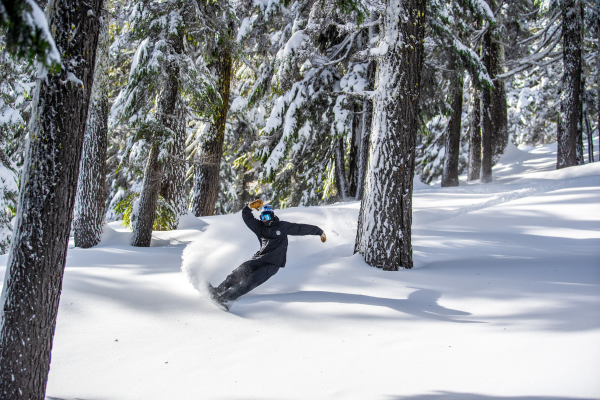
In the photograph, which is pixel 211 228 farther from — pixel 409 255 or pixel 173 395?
pixel 173 395

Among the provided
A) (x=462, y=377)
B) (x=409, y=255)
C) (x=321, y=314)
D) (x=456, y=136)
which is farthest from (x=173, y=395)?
(x=456, y=136)

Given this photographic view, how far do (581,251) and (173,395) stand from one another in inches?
217

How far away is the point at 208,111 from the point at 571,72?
455 inches

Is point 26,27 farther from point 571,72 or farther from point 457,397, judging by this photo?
point 571,72

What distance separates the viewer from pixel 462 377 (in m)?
3.37

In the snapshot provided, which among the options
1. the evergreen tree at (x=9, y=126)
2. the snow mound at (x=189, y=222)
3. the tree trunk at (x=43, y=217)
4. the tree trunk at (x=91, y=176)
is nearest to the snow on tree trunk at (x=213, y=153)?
the snow mound at (x=189, y=222)

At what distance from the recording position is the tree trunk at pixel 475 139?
16.0m

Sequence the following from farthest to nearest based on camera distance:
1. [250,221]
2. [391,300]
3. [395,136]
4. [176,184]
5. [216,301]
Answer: [176,184], [395,136], [250,221], [216,301], [391,300]

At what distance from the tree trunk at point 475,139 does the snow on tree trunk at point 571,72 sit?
2.79 meters

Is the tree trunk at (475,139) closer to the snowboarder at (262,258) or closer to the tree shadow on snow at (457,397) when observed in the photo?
the snowboarder at (262,258)

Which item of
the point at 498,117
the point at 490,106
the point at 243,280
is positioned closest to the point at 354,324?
the point at 243,280

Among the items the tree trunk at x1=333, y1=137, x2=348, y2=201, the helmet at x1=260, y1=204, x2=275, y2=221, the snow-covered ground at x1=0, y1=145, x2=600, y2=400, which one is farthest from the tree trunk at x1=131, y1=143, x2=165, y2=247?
the tree trunk at x1=333, y1=137, x2=348, y2=201

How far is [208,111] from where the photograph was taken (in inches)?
355

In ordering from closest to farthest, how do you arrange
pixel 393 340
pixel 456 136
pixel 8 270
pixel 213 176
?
1. pixel 8 270
2. pixel 393 340
3. pixel 213 176
4. pixel 456 136
